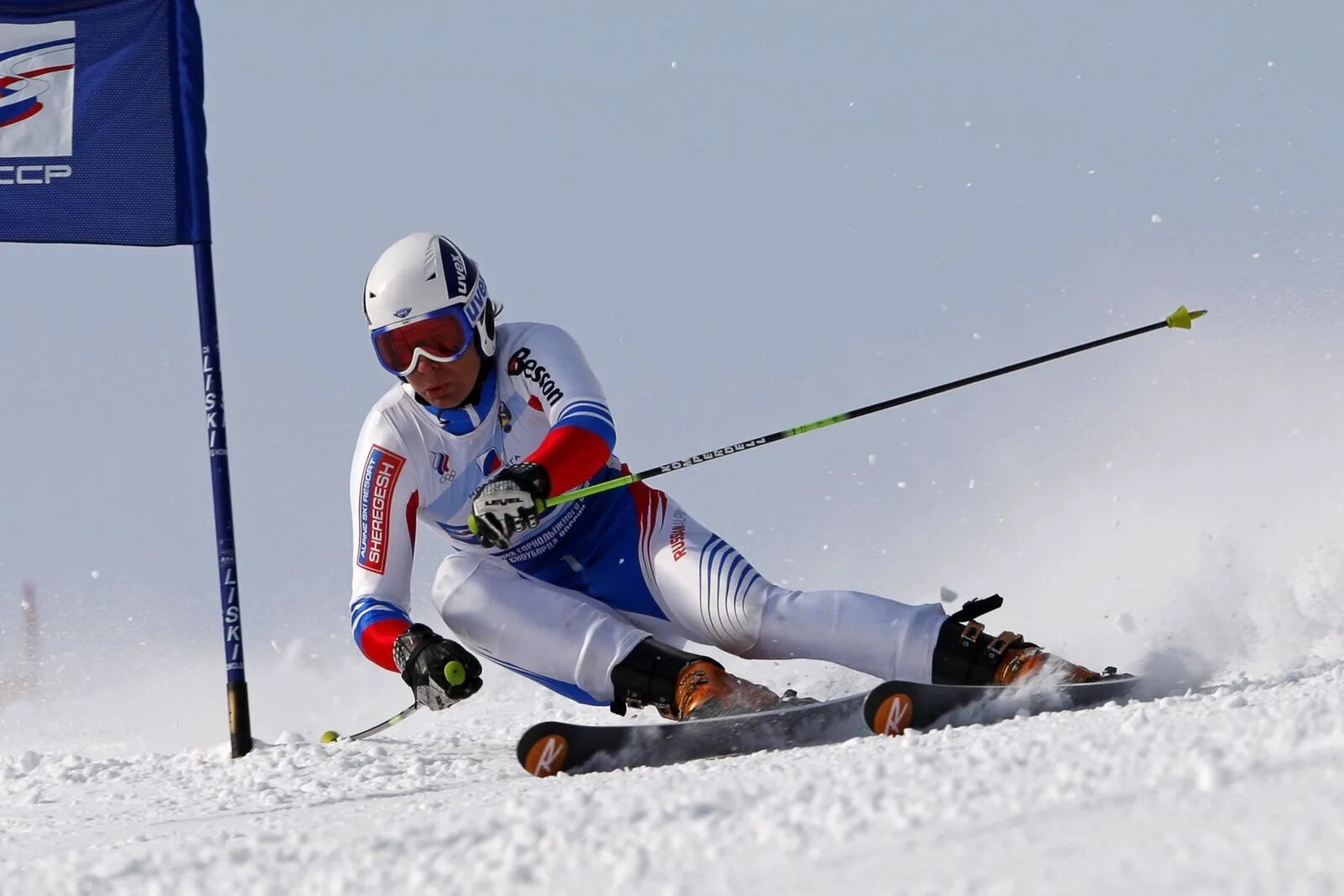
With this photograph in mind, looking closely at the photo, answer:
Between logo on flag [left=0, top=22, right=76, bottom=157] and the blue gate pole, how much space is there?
817 millimetres

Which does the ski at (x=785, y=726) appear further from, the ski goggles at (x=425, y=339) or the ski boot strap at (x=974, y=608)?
the ski goggles at (x=425, y=339)

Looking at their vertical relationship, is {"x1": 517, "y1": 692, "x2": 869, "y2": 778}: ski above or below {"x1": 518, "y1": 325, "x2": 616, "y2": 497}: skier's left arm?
below

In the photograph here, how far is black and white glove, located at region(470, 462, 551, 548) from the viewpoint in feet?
13.8

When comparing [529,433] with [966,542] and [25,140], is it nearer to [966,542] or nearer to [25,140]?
[25,140]

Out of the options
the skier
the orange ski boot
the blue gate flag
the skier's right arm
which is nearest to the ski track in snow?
the orange ski boot

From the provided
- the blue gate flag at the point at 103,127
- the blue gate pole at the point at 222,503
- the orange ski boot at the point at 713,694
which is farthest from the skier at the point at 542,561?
the blue gate flag at the point at 103,127

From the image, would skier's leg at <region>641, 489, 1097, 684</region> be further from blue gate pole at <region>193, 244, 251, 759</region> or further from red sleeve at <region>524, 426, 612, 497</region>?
blue gate pole at <region>193, 244, 251, 759</region>

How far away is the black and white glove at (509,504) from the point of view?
4.20 metres

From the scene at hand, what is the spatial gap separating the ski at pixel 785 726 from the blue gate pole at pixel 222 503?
1.64m

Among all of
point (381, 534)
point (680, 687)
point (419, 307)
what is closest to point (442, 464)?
point (381, 534)

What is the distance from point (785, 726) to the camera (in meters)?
3.89

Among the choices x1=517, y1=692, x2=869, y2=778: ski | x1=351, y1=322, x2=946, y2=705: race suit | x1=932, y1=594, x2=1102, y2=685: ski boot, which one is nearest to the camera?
x1=517, y1=692, x2=869, y2=778: ski

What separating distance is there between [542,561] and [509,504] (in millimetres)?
819

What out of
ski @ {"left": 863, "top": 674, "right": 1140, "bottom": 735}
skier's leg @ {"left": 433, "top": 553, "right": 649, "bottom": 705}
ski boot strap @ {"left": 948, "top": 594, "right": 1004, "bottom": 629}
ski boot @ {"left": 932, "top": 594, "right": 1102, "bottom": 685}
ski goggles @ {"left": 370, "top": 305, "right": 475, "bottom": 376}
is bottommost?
ski @ {"left": 863, "top": 674, "right": 1140, "bottom": 735}
